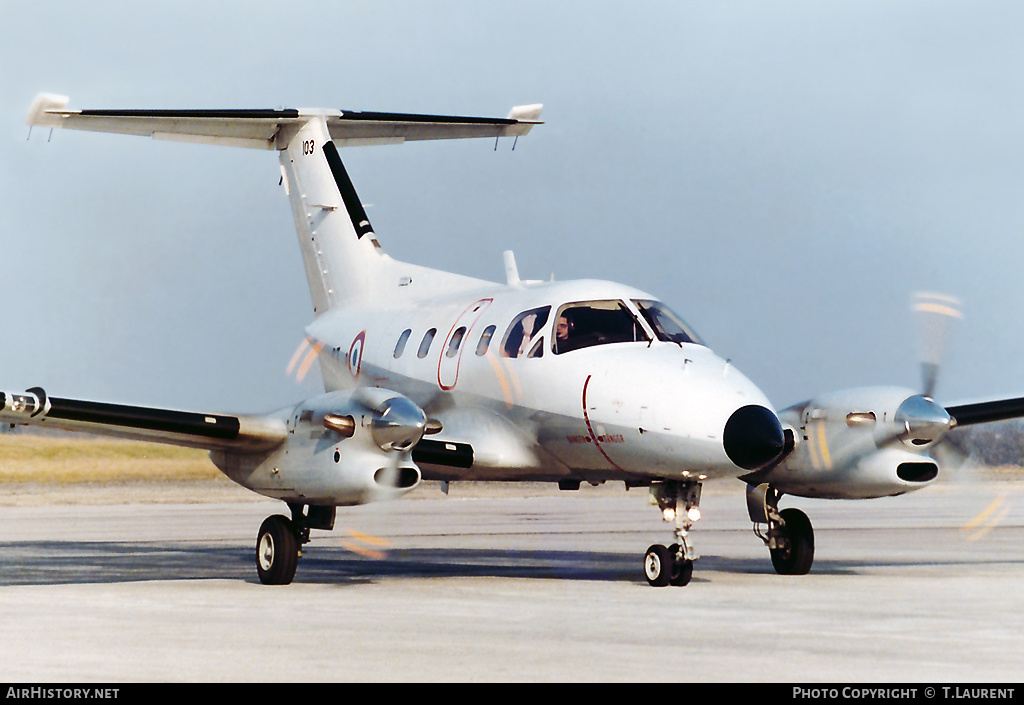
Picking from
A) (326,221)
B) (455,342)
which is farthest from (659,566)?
(326,221)

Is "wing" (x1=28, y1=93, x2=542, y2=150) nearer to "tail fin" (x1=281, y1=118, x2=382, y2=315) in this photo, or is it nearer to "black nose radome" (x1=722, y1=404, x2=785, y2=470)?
"tail fin" (x1=281, y1=118, x2=382, y2=315)

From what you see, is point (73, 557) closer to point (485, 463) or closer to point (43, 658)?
point (485, 463)

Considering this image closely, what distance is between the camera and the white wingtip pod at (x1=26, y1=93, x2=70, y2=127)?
1798 centimetres

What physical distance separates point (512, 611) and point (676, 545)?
246 centimetres

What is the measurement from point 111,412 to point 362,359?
444 cm

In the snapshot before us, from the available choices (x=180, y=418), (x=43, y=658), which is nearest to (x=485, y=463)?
(x=180, y=418)

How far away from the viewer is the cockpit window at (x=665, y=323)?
524 inches

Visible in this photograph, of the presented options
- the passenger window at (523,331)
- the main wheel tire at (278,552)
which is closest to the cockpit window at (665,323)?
the passenger window at (523,331)

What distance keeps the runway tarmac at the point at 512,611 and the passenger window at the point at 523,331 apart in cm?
243

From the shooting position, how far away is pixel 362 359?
1705 centimetres

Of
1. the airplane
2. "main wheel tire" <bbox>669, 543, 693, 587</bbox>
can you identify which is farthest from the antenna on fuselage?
"main wheel tire" <bbox>669, 543, 693, 587</bbox>
